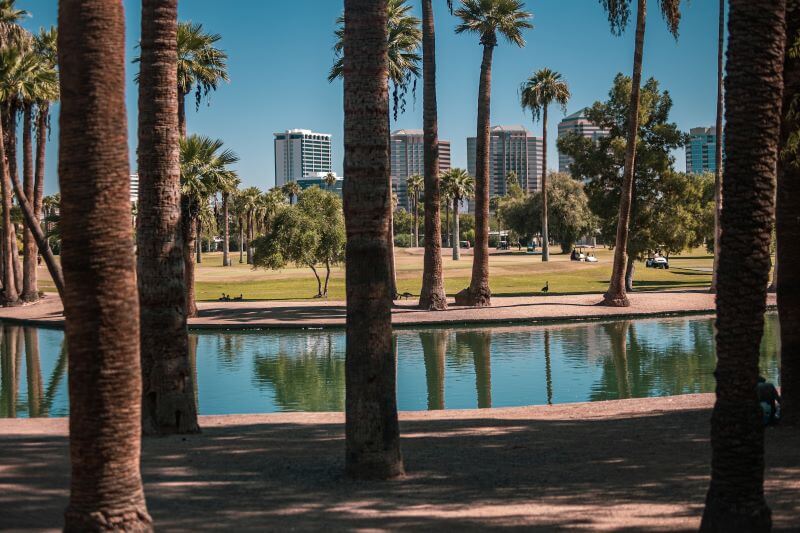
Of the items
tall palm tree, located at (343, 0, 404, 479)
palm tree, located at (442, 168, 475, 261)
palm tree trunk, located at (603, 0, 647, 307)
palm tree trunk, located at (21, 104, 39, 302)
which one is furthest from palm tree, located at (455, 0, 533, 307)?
palm tree, located at (442, 168, 475, 261)

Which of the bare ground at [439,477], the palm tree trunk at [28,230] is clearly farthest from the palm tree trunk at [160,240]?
the palm tree trunk at [28,230]

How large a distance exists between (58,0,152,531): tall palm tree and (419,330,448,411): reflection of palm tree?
14000 mm

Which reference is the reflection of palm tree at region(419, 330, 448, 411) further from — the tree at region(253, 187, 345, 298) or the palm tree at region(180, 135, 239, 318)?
the tree at region(253, 187, 345, 298)

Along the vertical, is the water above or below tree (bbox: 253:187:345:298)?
below

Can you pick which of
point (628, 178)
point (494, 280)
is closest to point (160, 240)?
point (628, 178)

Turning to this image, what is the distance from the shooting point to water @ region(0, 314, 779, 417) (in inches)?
870

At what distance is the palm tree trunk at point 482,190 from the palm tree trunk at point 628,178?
5685 mm

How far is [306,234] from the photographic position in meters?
48.1

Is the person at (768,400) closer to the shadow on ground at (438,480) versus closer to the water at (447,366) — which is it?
the shadow on ground at (438,480)

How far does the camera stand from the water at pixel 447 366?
2211cm

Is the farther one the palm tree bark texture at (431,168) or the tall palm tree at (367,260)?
the palm tree bark texture at (431,168)

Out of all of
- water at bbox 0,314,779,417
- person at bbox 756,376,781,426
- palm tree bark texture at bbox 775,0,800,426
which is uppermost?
palm tree bark texture at bbox 775,0,800,426

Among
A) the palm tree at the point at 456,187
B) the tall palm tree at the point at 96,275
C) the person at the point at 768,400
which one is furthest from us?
the palm tree at the point at 456,187

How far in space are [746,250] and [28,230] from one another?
4512cm
